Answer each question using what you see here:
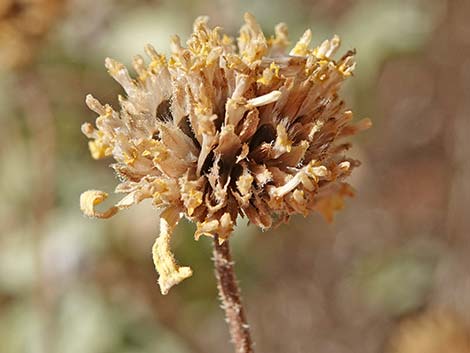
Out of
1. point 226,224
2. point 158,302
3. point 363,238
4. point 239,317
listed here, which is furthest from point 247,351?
point 363,238

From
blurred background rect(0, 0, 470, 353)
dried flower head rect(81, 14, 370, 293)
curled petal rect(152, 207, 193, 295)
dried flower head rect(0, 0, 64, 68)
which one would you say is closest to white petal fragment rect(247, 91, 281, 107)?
dried flower head rect(81, 14, 370, 293)

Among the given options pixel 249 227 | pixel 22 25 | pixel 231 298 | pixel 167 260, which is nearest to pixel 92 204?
pixel 167 260

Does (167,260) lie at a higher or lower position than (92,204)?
lower

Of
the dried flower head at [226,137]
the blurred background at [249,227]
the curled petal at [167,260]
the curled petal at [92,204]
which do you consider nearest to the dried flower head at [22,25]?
the blurred background at [249,227]

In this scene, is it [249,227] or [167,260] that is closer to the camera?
[167,260]

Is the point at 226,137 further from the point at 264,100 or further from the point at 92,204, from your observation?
the point at 92,204

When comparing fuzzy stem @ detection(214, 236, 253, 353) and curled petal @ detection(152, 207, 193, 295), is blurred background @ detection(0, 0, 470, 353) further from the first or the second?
curled petal @ detection(152, 207, 193, 295)
